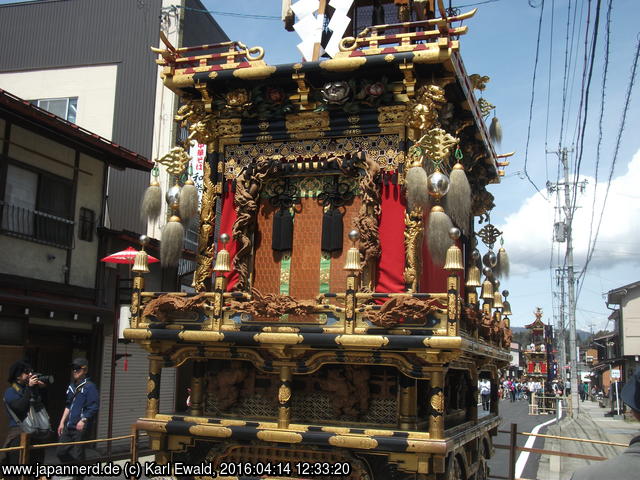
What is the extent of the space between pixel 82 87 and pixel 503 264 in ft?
54.6

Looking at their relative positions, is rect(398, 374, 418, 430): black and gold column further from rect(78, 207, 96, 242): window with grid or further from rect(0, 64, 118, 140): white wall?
rect(0, 64, 118, 140): white wall

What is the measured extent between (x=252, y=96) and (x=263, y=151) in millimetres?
948

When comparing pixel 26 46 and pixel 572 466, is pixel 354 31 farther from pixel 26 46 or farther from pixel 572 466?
pixel 26 46

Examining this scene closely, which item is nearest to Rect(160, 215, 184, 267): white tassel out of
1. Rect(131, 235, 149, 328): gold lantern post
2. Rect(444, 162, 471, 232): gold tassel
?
Rect(131, 235, 149, 328): gold lantern post

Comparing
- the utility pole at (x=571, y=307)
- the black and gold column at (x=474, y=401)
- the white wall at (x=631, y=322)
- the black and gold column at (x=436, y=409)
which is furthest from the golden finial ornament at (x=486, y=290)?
the white wall at (x=631, y=322)

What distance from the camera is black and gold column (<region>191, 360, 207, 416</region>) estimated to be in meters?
10.7

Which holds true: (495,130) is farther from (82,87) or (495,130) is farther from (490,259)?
(82,87)

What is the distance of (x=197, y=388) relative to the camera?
1082cm

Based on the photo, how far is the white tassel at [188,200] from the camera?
37.1 ft

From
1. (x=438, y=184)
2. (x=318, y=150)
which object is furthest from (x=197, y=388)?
(x=438, y=184)

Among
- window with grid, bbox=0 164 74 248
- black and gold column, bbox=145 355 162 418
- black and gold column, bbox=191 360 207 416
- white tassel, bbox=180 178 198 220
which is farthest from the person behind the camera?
window with grid, bbox=0 164 74 248

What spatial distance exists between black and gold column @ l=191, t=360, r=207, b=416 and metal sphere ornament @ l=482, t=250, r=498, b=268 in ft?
23.1

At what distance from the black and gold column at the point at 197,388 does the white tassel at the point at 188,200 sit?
2.49 meters

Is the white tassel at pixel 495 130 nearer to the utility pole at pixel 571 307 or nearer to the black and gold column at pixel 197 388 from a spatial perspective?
the black and gold column at pixel 197 388
